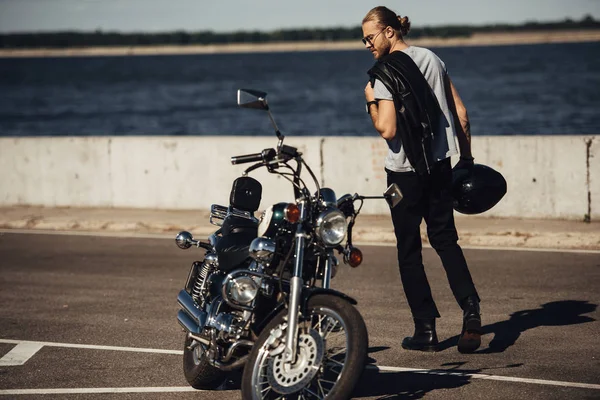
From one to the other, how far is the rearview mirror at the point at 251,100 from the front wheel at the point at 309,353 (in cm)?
100

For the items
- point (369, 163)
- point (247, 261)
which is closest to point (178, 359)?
point (247, 261)

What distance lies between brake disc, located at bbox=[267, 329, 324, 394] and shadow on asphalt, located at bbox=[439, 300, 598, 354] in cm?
197

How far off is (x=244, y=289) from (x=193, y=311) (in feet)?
2.31

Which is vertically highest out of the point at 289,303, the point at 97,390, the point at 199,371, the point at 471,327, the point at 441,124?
the point at 441,124

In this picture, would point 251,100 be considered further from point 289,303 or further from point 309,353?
point 309,353

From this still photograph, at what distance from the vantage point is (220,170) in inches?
540

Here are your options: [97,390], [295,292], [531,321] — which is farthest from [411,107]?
[97,390]

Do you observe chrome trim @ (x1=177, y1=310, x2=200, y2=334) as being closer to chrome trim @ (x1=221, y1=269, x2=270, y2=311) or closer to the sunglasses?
chrome trim @ (x1=221, y1=269, x2=270, y2=311)

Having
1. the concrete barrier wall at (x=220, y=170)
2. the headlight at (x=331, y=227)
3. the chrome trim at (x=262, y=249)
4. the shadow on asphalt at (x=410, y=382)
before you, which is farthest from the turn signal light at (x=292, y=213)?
the concrete barrier wall at (x=220, y=170)

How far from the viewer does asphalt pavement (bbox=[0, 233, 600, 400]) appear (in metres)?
6.13

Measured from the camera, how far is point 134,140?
561 inches

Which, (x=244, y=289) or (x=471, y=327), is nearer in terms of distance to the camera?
(x=244, y=289)

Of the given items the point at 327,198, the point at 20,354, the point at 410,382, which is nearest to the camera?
the point at 327,198

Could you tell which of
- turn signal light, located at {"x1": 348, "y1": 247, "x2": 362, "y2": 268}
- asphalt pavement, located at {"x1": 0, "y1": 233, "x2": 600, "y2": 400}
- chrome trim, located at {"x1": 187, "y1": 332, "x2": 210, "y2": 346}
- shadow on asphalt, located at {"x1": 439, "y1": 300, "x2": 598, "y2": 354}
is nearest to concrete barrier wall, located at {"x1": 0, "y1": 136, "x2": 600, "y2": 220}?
asphalt pavement, located at {"x1": 0, "y1": 233, "x2": 600, "y2": 400}
